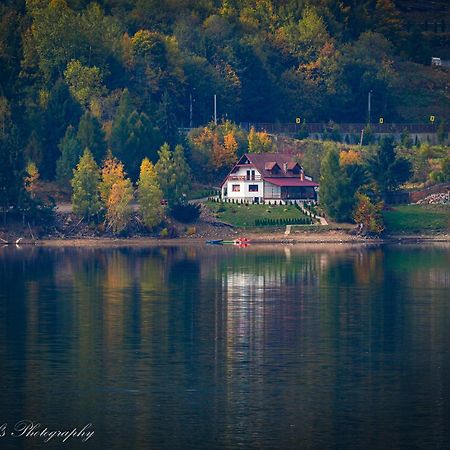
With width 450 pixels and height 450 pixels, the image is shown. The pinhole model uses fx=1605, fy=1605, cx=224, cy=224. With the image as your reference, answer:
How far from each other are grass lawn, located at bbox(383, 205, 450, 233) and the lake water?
4110cm

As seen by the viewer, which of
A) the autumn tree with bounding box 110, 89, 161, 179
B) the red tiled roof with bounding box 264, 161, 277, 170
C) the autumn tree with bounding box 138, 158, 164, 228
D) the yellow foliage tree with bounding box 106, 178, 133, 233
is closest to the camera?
the yellow foliage tree with bounding box 106, 178, 133, 233

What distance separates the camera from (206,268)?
135 metres

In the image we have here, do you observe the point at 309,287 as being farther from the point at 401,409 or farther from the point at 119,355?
the point at 401,409

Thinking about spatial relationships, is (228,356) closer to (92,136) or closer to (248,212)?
(248,212)

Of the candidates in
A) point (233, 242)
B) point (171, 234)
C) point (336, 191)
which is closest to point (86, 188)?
point (171, 234)

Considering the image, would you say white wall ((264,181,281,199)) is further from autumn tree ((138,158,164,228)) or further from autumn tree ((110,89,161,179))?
autumn tree ((138,158,164,228))

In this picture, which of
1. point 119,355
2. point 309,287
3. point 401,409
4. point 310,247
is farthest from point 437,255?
point 401,409

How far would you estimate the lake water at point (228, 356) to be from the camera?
65.5 metres

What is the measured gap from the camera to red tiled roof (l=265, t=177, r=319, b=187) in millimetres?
183750

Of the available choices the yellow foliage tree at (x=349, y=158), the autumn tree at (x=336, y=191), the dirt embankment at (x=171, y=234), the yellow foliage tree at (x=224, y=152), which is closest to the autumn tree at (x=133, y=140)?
the yellow foliage tree at (x=224, y=152)

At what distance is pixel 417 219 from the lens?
178 m

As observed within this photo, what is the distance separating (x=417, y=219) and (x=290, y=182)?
15943 millimetres

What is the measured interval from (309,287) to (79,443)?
186 ft

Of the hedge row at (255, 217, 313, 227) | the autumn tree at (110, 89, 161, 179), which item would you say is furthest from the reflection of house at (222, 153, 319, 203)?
the autumn tree at (110, 89, 161, 179)
